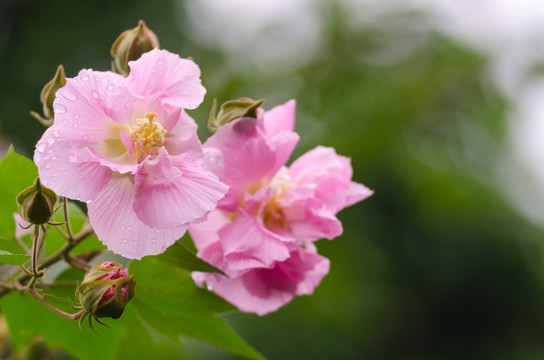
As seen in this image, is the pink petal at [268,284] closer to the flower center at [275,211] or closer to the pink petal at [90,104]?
the flower center at [275,211]

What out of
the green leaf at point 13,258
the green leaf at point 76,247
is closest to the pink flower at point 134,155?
the green leaf at point 13,258

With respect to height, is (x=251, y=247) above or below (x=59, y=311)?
above

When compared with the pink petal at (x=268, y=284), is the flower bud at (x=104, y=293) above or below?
below

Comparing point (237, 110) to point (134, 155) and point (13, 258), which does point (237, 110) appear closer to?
point (134, 155)

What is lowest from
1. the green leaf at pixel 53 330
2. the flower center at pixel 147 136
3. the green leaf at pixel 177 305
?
the green leaf at pixel 53 330

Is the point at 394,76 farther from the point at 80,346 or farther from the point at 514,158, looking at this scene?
the point at 80,346

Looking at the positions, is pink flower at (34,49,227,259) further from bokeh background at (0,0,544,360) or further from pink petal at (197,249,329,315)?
bokeh background at (0,0,544,360)

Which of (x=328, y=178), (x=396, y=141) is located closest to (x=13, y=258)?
(x=328, y=178)
